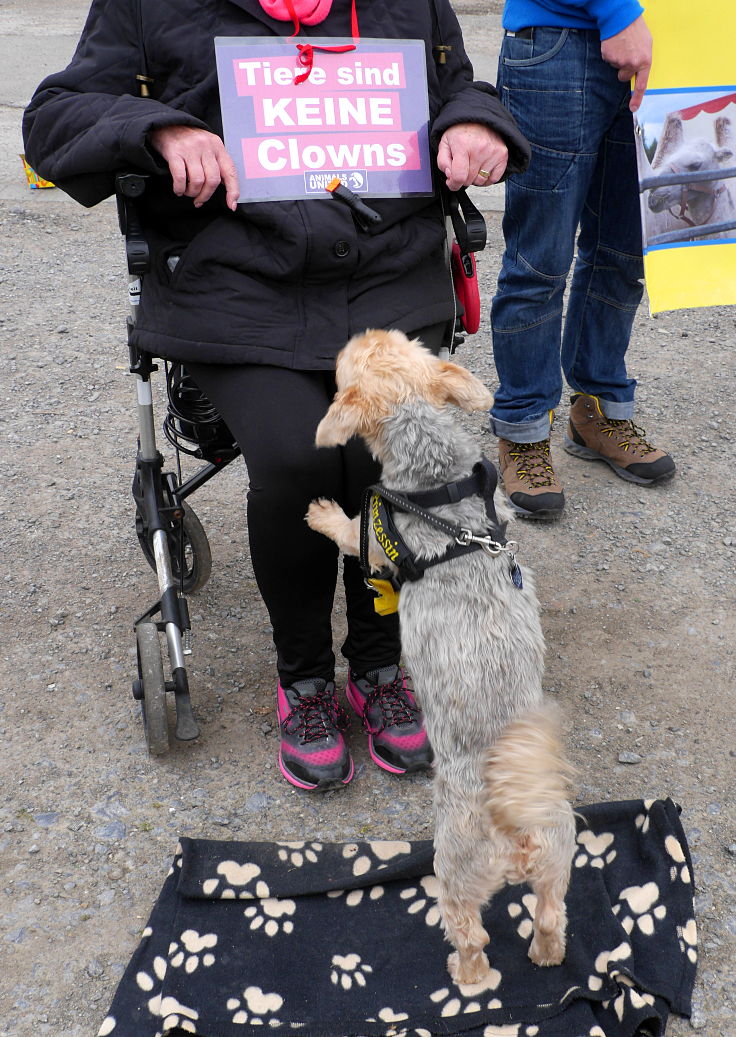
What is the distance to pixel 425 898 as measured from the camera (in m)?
2.45

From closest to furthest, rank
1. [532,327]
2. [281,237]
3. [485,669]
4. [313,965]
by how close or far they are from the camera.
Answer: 1. [485,669]
2. [313,965]
3. [281,237]
4. [532,327]

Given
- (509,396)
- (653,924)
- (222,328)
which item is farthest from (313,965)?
(509,396)

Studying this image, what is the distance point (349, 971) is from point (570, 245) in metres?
2.76

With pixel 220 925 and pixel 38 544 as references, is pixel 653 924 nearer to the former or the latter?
pixel 220 925

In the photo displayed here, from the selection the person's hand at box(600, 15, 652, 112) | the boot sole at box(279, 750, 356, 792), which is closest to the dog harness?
the boot sole at box(279, 750, 356, 792)

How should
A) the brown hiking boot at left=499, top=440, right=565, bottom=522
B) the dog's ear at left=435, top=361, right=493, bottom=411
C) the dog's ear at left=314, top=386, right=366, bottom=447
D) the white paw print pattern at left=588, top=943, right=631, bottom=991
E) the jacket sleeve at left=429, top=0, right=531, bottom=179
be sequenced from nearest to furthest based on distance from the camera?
the white paw print pattern at left=588, top=943, right=631, bottom=991 → the dog's ear at left=314, top=386, right=366, bottom=447 → the dog's ear at left=435, top=361, right=493, bottom=411 → the jacket sleeve at left=429, top=0, right=531, bottom=179 → the brown hiking boot at left=499, top=440, right=565, bottom=522

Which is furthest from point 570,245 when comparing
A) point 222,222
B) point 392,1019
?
point 392,1019

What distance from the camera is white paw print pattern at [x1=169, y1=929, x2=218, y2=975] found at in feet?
7.54

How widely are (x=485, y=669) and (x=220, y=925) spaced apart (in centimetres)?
98

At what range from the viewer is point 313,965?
232 centimetres

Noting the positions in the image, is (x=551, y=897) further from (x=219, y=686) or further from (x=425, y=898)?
(x=219, y=686)

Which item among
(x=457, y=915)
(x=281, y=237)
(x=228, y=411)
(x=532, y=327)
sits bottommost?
(x=457, y=915)

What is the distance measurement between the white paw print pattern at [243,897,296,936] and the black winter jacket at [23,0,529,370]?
1.42m

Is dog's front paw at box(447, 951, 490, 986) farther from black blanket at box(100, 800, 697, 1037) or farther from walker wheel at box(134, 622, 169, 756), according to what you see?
walker wheel at box(134, 622, 169, 756)
